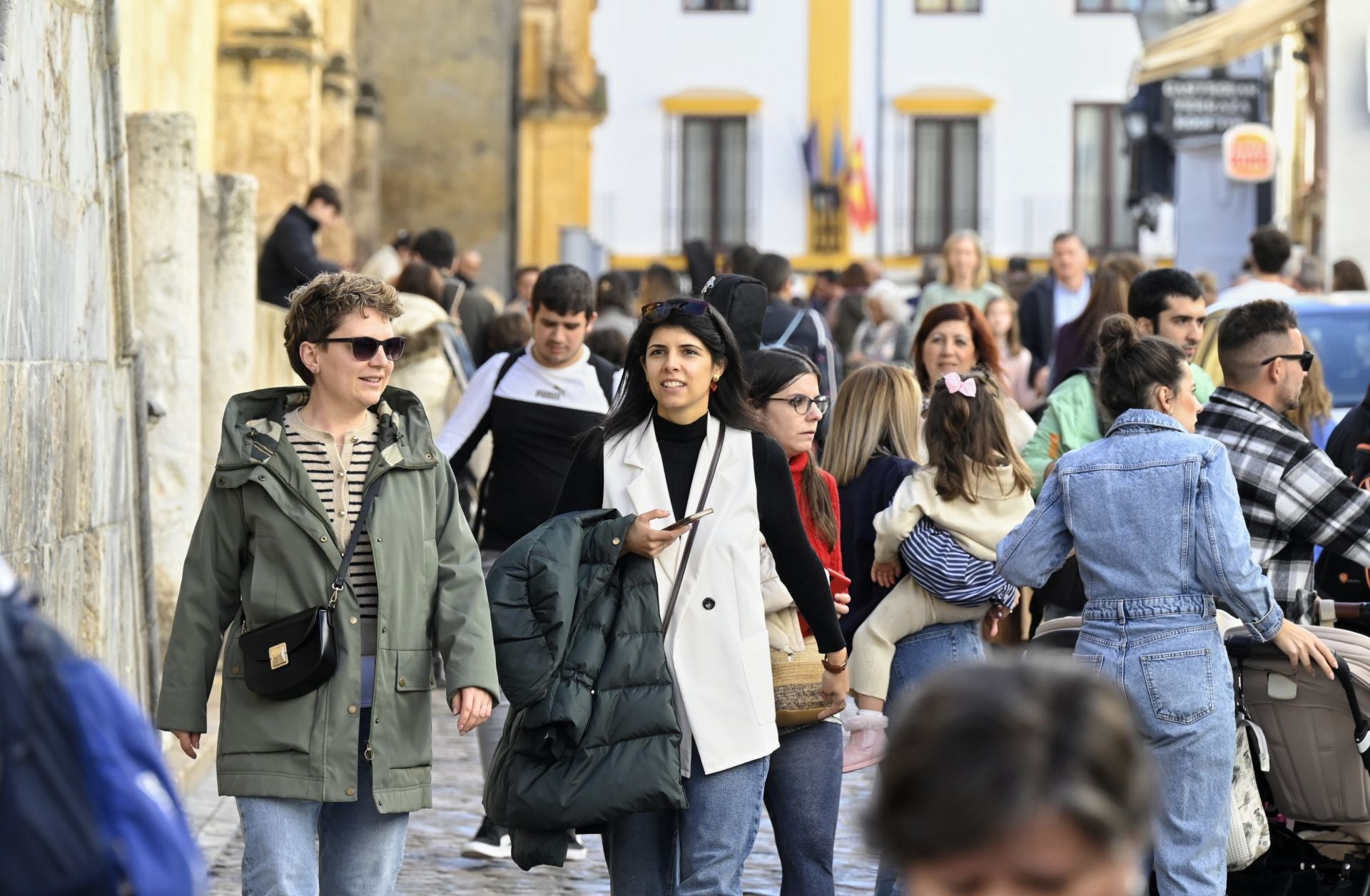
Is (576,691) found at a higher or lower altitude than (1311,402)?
lower

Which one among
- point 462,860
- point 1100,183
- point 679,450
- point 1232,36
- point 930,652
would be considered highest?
point 1232,36

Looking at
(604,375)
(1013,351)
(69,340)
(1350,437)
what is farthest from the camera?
(1013,351)

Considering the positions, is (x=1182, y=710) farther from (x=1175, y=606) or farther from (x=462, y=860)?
(x=462, y=860)

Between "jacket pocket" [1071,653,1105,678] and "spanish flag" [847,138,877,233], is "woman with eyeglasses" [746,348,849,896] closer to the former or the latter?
"jacket pocket" [1071,653,1105,678]

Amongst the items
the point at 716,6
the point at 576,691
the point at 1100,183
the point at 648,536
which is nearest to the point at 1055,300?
the point at 648,536

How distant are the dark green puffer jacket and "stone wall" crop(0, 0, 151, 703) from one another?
175cm

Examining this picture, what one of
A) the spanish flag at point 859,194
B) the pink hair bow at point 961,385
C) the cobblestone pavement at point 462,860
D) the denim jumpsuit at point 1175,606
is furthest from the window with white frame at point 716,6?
the denim jumpsuit at point 1175,606

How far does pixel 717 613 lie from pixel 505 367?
267 centimetres

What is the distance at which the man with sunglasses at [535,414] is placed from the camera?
7.87 metres

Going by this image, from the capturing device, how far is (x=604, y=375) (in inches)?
321

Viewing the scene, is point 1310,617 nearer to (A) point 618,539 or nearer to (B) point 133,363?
(A) point 618,539

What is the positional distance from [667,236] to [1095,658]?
141 ft

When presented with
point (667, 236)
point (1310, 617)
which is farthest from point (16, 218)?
point (667, 236)

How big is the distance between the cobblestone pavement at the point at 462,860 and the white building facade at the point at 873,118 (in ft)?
129
